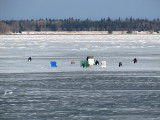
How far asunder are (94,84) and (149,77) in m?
3.56

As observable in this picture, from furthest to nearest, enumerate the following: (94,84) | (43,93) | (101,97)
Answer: (94,84) → (43,93) → (101,97)

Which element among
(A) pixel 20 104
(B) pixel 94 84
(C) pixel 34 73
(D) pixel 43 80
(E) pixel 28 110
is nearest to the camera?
(E) pixel 28 110

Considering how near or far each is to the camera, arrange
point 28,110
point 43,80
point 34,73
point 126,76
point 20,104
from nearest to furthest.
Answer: point 28,110 < point 20,104 < point 43,80 < point 126,76 < point 34,73

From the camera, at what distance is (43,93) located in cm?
1566

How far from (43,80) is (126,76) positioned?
3.72 meters

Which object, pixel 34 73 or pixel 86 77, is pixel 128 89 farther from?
pixel 34 73

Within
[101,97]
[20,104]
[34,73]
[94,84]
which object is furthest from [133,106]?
[34,73]

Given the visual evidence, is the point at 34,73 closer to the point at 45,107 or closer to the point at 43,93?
the point at 43,93

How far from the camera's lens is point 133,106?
42.4 ft

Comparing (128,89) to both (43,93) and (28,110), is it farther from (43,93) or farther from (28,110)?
(28,110)

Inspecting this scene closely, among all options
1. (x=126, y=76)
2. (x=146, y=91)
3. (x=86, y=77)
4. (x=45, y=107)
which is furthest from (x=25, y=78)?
(x=45, y=107)

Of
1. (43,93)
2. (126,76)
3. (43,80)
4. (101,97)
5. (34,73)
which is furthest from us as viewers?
(34,73)

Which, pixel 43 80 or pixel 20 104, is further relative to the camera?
pixel 43 80

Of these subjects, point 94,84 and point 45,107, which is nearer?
point 45,107
